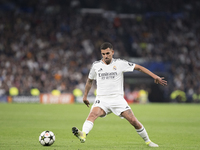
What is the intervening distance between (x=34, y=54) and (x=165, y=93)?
40.6 ft

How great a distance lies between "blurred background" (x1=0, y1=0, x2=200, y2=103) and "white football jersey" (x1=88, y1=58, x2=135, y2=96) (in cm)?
2112

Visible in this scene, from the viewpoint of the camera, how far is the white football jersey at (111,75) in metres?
7.58

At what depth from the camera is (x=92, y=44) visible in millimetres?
33688

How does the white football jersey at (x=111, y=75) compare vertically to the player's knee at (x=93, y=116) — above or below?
above

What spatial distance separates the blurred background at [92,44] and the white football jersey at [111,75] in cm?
2112

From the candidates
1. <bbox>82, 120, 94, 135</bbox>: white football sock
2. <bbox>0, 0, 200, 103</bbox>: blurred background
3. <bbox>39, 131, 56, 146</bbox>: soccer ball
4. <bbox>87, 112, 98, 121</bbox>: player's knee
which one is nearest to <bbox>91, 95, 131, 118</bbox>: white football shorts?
<bbox>87, 112, 98, 121</bbox>: player's knee

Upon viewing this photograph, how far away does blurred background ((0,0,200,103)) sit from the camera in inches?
1155

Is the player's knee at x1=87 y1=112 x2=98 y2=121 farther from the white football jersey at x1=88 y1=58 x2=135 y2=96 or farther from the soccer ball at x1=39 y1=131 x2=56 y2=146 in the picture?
the soccer ball at x1=39 y1=131 x2=56 y2=146

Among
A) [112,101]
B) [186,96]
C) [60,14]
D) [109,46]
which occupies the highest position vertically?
[60,14]

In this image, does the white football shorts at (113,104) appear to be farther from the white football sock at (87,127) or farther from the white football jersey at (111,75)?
the white football sock at (87,127)

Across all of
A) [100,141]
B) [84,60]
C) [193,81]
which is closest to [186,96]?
[193,81]

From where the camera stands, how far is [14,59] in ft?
96.6

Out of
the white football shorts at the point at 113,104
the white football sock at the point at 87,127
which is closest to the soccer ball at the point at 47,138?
the white football sock at the point at 87,127

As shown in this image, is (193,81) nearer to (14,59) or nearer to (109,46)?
(14,59)
